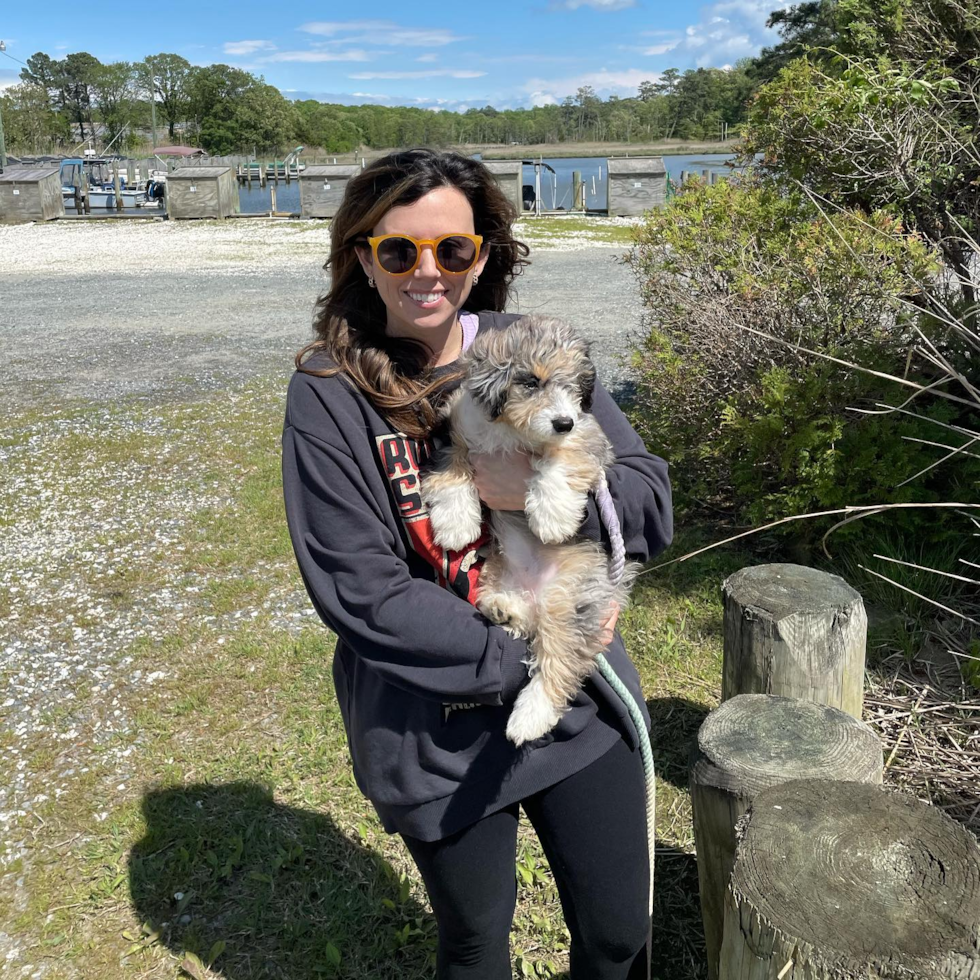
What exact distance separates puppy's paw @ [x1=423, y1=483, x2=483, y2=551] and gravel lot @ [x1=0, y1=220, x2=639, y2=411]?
831 centimetres

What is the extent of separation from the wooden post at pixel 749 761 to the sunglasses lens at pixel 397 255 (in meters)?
2.09

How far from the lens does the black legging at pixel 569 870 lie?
237 cm

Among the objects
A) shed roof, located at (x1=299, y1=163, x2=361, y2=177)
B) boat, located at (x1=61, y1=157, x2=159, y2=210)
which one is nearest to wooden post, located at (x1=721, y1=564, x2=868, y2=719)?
shed roof, located at (x1=299, y1=163, x2=361, y2=177)

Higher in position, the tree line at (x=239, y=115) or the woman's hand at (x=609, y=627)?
the tree line at (x=239, y=115)

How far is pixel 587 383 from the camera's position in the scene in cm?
268

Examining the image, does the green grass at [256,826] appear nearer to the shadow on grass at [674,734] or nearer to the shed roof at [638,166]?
the shadow on grass at [674,734]

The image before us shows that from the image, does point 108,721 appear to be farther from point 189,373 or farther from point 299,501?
point 189,373

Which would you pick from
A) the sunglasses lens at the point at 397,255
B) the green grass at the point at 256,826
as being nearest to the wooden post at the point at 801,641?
the green grass at the point at 256,826

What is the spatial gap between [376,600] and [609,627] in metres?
0.78

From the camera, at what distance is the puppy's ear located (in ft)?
8.75

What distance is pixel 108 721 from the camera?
205 inches

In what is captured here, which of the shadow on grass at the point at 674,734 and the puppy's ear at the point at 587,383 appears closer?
the puppy's ear at the point at 587,383

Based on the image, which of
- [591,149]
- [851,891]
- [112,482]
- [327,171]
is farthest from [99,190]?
[591,149]

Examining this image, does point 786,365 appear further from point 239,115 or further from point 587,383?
point 239,115
